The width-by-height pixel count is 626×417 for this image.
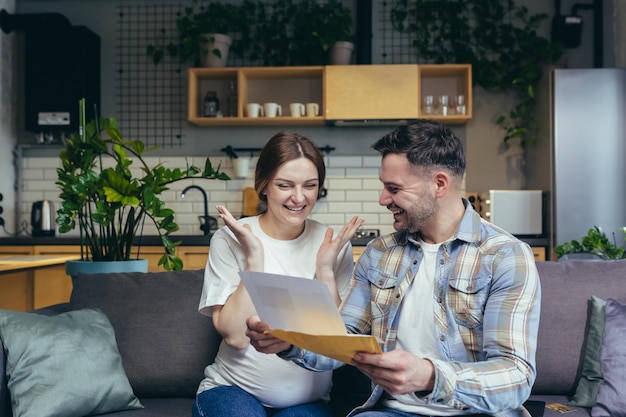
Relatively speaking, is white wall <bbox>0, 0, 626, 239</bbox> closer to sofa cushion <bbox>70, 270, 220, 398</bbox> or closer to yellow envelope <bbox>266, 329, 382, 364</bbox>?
sofa cushion <bbox>70, 270, 220, 398</bbox>

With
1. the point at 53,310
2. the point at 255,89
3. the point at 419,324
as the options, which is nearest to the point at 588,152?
the point at 255,89

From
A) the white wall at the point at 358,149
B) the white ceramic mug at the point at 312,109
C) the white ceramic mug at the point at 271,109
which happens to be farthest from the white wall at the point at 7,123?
the white ceramic mug at the point at 312,109

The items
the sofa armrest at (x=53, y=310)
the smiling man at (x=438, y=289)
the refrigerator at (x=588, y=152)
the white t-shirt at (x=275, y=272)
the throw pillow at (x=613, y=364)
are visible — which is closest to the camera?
the smiling man at (x=438, y=289)

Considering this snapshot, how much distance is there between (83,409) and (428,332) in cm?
106

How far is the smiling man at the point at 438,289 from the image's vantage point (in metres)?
1.49

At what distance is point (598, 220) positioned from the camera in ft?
14.1

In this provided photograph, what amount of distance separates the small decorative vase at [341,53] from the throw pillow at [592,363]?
3.09m

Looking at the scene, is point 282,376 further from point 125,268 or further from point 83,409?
point 125,268

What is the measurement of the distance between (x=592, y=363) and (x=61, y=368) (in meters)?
1.62

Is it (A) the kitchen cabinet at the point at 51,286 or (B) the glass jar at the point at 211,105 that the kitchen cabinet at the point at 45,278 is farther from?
(B) the glass jar at the point at 211,105

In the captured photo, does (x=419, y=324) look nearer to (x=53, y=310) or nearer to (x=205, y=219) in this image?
(x=53, y=310)

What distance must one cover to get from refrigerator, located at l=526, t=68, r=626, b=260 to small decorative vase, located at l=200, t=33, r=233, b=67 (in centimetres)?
231

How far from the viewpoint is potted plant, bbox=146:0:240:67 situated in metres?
4.89

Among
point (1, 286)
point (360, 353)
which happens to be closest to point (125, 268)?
point (360, 353)
